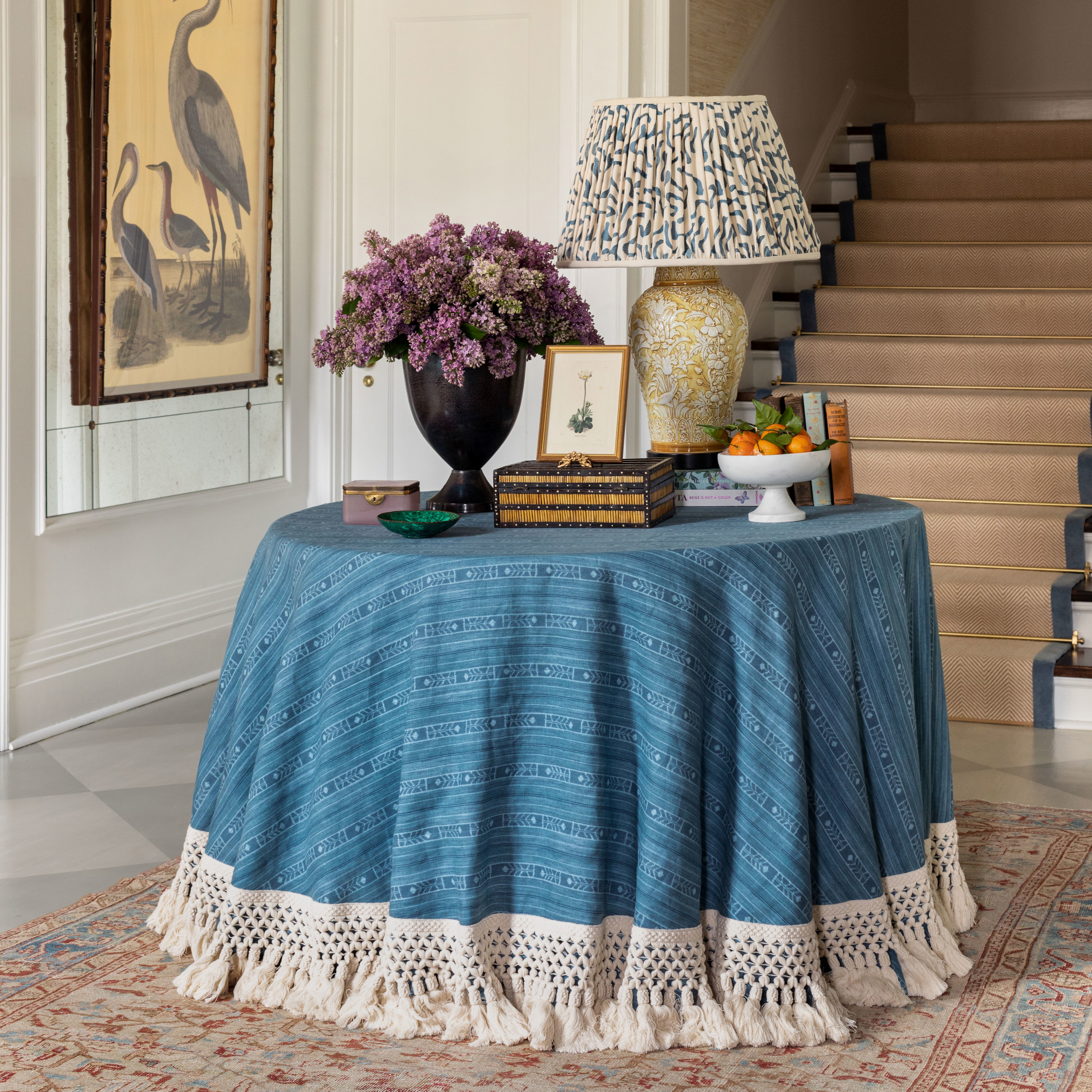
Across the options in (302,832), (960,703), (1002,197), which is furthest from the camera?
(1002,197)

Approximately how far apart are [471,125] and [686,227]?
2.72m

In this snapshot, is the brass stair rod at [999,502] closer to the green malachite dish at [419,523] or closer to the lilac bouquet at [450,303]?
the lilac bouquet at [450,303]

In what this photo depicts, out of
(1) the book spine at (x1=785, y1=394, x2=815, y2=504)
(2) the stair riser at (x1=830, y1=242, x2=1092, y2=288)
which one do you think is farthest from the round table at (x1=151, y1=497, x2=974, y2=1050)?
(2) the stair riser at (x1=830, y1=242, x2=1092, y2=288)

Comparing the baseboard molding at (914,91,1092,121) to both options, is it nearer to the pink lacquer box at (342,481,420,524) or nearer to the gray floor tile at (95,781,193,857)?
the gray floor tile at (95,781,193,857)

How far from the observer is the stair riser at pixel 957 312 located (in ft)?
19.3

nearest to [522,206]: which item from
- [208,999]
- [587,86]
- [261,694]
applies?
[587,86]

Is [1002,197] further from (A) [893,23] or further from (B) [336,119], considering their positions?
(B) [336,119]

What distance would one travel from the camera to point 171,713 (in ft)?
14.5

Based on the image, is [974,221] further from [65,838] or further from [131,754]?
[65,838]

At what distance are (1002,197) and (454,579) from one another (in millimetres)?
5513

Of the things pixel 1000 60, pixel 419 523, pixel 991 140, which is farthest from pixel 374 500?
pixel 1000 60

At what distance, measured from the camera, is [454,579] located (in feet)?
7.08

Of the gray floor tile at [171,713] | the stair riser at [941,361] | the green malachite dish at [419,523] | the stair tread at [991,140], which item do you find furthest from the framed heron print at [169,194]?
the stair tread at [991,140]

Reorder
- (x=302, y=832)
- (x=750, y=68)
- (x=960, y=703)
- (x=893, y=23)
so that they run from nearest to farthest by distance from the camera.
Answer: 1. (x=302, y=832)
2. (x=960, y=703)
3. (x=750, y=68)
4. (x=893, y=23)
